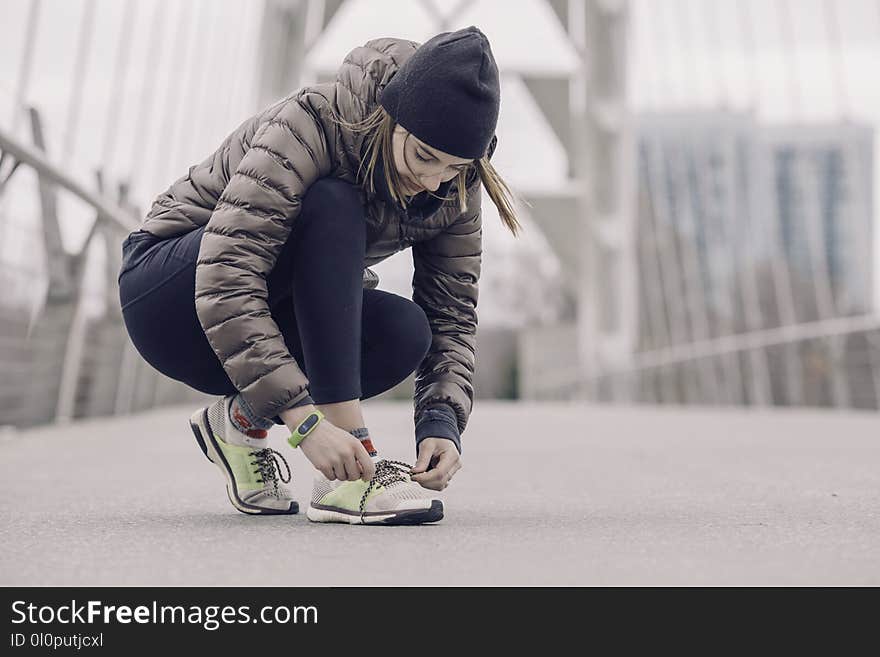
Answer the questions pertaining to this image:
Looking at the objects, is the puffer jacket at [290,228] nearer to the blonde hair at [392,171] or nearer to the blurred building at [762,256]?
the blonde hair at [392,171]

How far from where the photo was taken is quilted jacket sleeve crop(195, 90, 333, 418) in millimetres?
1501

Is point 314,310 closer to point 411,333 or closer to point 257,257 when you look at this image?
point 257,257

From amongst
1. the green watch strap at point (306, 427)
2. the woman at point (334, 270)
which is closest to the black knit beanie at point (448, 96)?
the woman at point (334, 270)

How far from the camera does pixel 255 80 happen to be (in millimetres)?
11680

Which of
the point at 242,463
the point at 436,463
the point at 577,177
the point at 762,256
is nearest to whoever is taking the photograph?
the point at 436,463

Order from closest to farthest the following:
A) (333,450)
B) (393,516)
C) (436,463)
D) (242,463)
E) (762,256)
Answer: (333,450), (393,516), (436,463), (242,463), (762,256)

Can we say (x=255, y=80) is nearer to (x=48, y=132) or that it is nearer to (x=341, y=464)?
(x=48, y=132)

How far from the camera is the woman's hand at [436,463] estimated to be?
1627 mm

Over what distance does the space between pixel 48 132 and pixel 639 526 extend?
91.9 inches

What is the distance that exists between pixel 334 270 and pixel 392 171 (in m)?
0.15

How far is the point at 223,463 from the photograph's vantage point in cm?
180

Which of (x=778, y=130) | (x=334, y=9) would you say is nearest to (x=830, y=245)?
(x=778, y=130)

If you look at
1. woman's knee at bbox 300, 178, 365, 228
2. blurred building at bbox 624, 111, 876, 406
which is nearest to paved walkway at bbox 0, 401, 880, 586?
woman's knee at bbox 300, 178, 365, 228

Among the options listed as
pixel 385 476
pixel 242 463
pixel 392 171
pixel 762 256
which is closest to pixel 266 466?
pixel 242 463
